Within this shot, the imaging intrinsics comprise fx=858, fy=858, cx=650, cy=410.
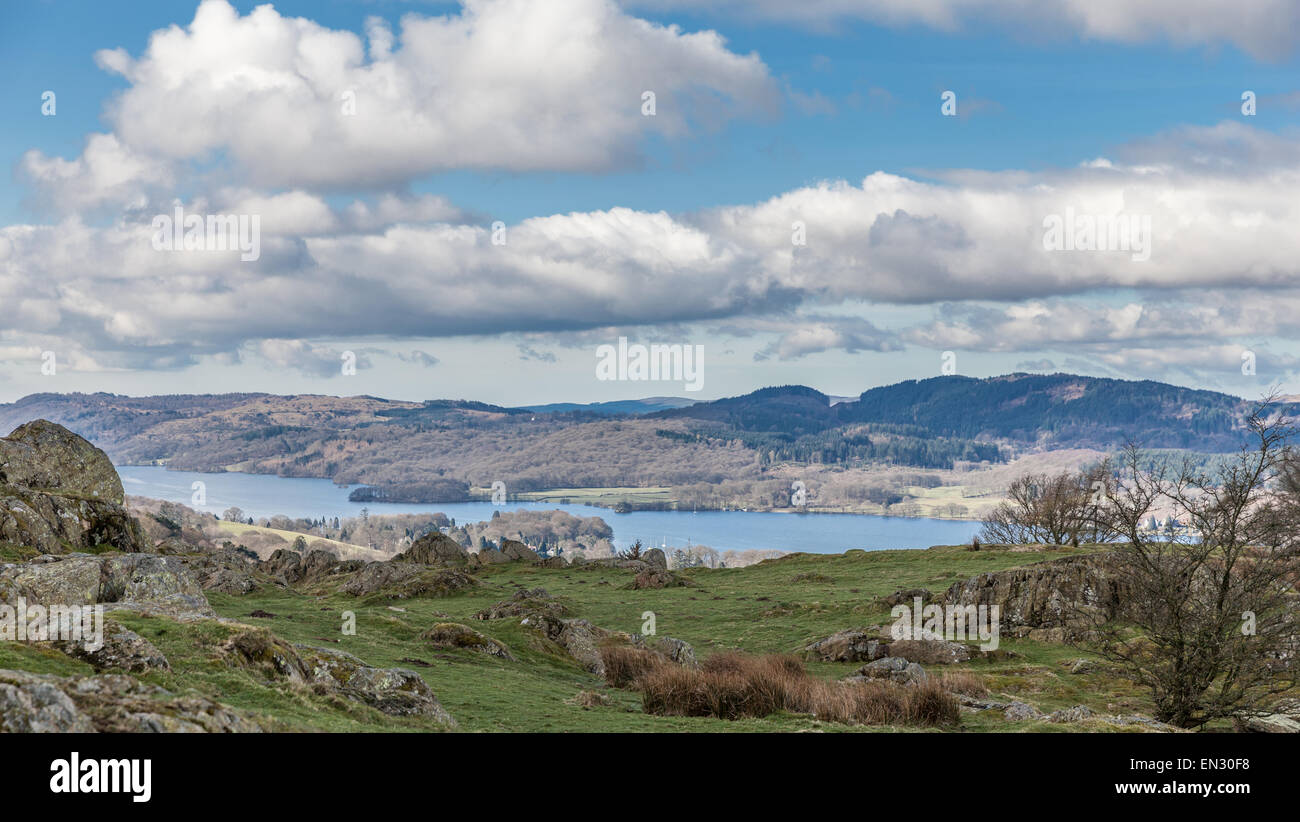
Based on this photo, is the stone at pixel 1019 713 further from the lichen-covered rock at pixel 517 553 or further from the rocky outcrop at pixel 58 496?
the lichen-covered rock at pixel 517 553

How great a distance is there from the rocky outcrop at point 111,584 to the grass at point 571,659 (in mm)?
2052

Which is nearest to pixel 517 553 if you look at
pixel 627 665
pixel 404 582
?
pixel 404 582

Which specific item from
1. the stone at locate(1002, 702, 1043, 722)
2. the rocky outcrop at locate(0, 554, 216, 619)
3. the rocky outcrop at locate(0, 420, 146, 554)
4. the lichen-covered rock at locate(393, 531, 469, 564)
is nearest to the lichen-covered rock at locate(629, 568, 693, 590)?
the lichen-covered rock at locate(393, 531, 469, 564)

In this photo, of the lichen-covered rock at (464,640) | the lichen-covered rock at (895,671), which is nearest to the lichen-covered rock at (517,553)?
the lichen-covered rock at (464,640)

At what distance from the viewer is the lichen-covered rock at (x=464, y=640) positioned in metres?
25.2

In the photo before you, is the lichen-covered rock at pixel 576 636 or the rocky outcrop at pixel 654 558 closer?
the lichen-covered rock at pixel 576 636

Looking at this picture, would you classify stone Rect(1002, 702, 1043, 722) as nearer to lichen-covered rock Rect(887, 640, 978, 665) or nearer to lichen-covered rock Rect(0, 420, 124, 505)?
lichen-covered rock Rect(887, 640, 978, 665)

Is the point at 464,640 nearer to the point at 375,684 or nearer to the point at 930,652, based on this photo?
the point at 375,684

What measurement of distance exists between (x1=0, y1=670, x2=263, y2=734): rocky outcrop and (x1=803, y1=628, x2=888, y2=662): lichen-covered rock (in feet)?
92.7

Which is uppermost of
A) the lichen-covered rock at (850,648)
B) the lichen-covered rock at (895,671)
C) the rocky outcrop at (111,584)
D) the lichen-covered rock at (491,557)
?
the rocky outcrop at (111,584)

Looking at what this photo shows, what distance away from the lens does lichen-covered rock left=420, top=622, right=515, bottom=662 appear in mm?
25203
